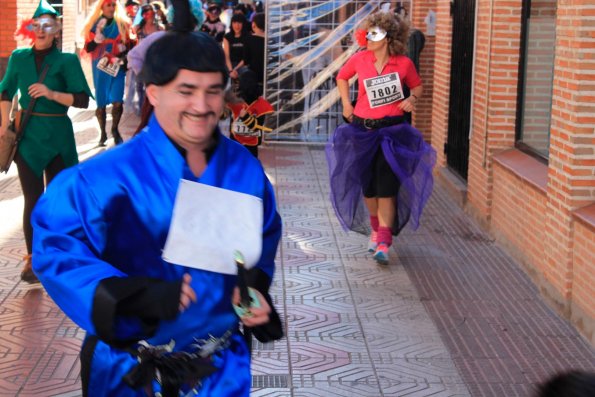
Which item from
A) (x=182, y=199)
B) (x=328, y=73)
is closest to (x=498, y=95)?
(x=328, y=73)

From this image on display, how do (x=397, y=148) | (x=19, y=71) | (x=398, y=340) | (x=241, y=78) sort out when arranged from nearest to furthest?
1. (x=398, y=340)
2. (x=19, y=71)
3. (x=397, y=148)
4. (x=241, y=78)

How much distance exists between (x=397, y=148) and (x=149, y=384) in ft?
20.9

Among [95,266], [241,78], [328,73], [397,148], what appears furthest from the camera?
[328,73]

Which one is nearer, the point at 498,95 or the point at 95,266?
the point at 95,266

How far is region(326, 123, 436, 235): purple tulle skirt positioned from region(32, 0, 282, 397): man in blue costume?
19.7 feet

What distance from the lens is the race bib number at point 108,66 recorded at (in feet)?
53.3

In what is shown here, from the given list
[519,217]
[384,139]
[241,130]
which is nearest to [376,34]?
[384,139]

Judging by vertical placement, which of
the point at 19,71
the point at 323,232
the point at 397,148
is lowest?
the point at 323,232

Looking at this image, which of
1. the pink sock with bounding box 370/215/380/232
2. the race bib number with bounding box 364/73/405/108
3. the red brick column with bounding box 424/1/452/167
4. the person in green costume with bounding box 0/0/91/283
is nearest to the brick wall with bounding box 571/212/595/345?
the race bib number with bounding box 364/73/405/108

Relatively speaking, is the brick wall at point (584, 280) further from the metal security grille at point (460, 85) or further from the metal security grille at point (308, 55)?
the metal security grille at point (308, 55)

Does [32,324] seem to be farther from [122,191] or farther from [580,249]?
[122,191]

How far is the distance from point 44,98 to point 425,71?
910cm

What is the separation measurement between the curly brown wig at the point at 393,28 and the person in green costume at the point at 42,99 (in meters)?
2.51

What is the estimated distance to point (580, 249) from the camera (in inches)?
306
